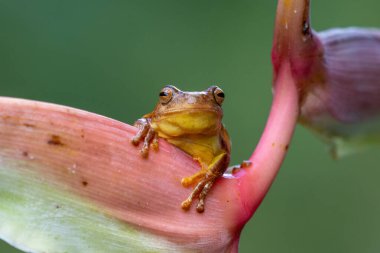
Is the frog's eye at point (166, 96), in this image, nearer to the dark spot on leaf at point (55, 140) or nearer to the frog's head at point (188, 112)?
the frog's head at point (188, 112)

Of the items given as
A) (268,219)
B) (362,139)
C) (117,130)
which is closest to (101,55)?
(268,219)

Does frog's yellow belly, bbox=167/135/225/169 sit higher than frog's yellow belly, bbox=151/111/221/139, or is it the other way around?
frog's yellow belly, bbox=151/111/221/139

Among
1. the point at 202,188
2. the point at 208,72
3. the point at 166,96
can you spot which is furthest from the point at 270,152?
the point at 208,72

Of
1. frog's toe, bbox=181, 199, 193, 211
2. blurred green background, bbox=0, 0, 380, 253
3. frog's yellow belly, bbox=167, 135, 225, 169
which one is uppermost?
frog's yellow belly, bbox=167, 135, 225, 169

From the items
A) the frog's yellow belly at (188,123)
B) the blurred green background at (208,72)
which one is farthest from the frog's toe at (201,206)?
the blurred green background at (208,72)

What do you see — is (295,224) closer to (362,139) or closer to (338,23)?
(338,23)

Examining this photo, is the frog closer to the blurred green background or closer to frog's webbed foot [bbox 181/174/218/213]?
frog's webbed foot [bbox 181/174/218/213]

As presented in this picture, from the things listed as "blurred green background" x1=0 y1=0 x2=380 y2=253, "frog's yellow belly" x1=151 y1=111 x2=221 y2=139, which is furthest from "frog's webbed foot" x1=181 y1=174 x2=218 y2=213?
"blurred green background" x1=0 y1=0 x2=380 y2=253

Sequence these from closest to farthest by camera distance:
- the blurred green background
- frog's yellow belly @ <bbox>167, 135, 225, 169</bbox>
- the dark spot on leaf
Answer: the dark spot on leaf → frog's yellow belly @ <bbox>167, 135, 225, 169</bbox> → the blurred green background
